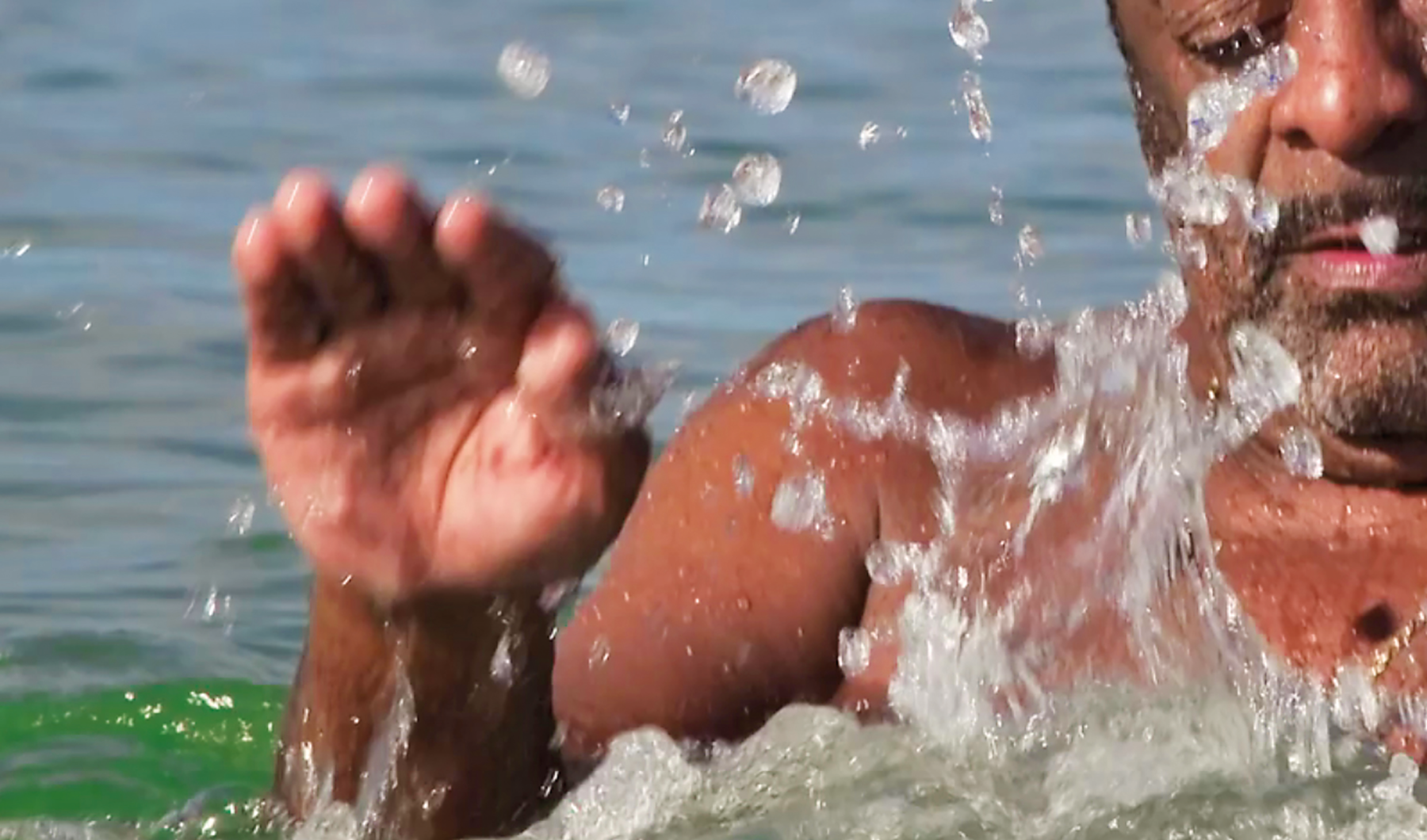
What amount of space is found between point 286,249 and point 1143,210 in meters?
4.26

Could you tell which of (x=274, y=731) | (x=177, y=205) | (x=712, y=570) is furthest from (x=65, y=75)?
(x=712, y=570)

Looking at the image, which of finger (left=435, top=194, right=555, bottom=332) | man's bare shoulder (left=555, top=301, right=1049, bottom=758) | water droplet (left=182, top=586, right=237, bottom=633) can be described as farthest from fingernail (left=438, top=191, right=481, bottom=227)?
water droplet (left=182, top=586, right=237, bottom=633)

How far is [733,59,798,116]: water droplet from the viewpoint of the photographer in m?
6.81

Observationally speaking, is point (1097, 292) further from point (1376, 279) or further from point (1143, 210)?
point (1376, 279)

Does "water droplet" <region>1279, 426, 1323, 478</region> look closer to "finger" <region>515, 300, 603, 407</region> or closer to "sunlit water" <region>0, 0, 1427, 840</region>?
"sunlit water" <region>0, 0, 1427, 840</region>

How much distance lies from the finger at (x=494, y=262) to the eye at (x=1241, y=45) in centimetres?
98

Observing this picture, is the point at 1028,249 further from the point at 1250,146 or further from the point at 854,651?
the point at 1250,146

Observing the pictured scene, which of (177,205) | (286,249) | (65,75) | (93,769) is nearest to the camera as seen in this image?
(286,249)

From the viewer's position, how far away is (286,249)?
2.45m

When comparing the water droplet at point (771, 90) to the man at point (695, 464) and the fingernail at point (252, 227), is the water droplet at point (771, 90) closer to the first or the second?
the man at point (695, 464)

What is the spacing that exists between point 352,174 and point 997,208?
4.28ft

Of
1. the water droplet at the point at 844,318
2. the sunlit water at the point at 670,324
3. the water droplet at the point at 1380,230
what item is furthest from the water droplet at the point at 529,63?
the water droplet at the point at 1380,230

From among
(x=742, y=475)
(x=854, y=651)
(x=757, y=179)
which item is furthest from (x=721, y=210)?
(x=854, y=651)

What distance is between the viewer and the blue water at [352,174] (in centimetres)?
471
